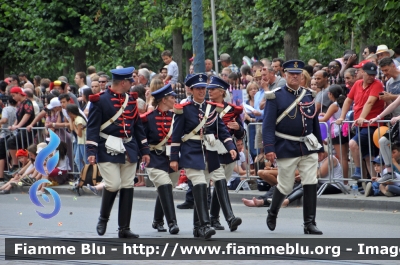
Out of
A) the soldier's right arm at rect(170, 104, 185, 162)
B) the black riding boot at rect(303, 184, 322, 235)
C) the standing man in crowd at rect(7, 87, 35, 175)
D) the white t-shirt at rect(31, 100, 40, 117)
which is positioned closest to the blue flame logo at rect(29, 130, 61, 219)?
the soldier's right arm at rect(170, 104, 185, 162)

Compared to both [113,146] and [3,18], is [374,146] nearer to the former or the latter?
[113,146]

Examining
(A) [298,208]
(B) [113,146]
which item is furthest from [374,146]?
(B) [113,146]

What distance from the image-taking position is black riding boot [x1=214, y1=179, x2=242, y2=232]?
37.7 feet

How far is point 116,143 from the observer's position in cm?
1105

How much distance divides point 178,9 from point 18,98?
10649 millimetres

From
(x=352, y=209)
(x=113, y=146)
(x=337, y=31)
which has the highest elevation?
(x=337, y=31)

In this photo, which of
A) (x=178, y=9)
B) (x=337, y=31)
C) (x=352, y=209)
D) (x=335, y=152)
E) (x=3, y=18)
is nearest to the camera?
(x=352, y=209)

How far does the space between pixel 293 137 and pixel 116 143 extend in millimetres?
2019

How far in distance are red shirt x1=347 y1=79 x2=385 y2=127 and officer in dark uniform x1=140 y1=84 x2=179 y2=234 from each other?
3825 mm

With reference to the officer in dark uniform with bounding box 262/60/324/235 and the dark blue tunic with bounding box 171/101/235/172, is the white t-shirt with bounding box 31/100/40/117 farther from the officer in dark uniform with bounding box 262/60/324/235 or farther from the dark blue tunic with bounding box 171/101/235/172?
the officer in dark uniform with bounding box 262/60/324/235

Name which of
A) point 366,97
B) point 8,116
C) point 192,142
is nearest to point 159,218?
point 192,142

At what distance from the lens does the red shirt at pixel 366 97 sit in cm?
1454

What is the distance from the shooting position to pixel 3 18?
33.1 meters

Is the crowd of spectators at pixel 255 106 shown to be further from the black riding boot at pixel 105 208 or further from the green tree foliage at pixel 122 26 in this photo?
the green tree foliage at pixel 122 26
